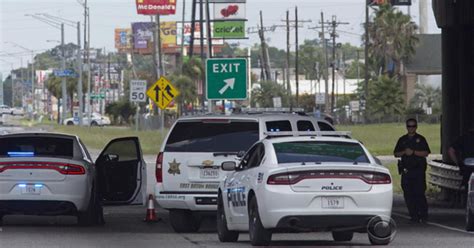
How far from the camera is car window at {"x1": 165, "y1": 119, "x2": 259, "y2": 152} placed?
18.9 meters

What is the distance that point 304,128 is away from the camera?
20.0m

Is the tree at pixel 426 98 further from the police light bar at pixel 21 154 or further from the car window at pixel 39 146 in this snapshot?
the police light bar at pixel 21 154

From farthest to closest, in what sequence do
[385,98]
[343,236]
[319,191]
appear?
[385,98] < [343,236] < [319,191]

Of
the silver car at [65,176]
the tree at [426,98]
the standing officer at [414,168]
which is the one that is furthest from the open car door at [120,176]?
the tree at [426,98]

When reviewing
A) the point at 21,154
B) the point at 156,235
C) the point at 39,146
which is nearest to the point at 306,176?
→ the point at 156,235

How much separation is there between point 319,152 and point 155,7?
3879 inches

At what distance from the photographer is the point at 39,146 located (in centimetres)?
2077

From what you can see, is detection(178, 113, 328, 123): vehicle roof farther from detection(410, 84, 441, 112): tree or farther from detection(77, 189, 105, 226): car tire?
detection(410, 84, 441, 112): tree

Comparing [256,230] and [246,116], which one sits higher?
[246,116]

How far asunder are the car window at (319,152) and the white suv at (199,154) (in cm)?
280

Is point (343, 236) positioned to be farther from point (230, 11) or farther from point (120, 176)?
point (230, 11)

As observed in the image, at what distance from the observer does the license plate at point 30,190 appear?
64.4 ft

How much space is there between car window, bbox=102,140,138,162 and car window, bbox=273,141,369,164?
5.56 m

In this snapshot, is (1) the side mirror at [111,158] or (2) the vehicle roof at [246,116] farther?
(1) the side mirror at [111,158]
